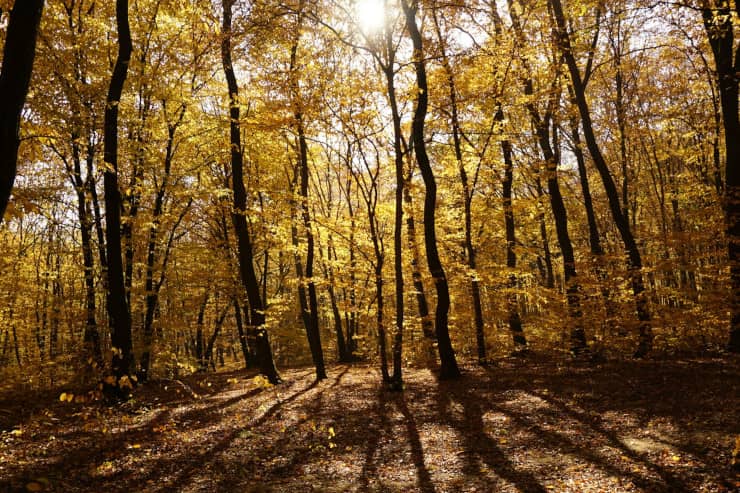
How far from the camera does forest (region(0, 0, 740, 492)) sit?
650 cm

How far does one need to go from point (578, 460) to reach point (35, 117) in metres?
12.9

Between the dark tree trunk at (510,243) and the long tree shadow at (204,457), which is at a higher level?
the dark tree trunk at (510,243)

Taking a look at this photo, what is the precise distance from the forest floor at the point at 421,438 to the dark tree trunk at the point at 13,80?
8.87 feet

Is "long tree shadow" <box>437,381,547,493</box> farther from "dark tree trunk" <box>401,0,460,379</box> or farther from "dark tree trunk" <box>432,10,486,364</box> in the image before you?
"dark tree trunk" <box>432,10,486,364</box>

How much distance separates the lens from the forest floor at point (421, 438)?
5.83 metres

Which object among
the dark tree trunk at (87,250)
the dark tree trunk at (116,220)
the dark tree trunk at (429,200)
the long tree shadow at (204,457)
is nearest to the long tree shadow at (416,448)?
the dark tree trunk at (429,200)

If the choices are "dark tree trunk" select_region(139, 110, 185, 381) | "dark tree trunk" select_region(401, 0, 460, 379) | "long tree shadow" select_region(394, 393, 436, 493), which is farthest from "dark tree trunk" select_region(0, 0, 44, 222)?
"dark tree trunk" select_region(139, 110, 185, 381)

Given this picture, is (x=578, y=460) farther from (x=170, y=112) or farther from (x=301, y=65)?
(x=170, y=112)

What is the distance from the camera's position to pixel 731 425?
258 inches

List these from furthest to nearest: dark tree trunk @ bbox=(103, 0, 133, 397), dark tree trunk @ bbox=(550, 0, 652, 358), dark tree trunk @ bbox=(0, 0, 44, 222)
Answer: dark tree trunk @ bbox=(550, 0, 652, 358), dark tree trunk @ bbox=(103, 0, 133, 397), dark tree trunk @ bbox=(0, 0, 44, 222)

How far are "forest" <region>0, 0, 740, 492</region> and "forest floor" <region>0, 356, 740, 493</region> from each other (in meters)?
0.06

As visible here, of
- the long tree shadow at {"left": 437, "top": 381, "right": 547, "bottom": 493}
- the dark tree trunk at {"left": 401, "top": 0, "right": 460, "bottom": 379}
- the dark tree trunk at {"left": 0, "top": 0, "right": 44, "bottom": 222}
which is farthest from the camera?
the dark tree trunk at {"left": 401, "top": 0, "right": 460, "bottom": 379}

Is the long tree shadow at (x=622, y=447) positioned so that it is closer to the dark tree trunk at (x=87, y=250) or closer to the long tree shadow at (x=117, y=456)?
the long tree shadow at (x=117, y=456)

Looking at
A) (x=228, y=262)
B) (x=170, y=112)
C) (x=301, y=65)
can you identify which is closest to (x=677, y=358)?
(x=301, y=65)
